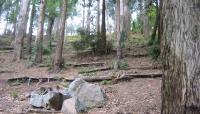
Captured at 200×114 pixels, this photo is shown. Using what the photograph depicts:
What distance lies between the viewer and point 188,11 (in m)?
4.37

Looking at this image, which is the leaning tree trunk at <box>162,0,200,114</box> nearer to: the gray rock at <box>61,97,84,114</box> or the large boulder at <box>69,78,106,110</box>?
the gray rock at <box>61,97,84,114</box>

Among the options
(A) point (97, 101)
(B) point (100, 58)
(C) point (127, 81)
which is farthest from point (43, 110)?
(B) point (100, 58)

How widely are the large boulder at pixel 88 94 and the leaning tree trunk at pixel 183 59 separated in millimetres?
4982

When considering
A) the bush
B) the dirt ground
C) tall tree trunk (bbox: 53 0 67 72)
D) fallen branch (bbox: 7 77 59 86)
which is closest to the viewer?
the dirt ground

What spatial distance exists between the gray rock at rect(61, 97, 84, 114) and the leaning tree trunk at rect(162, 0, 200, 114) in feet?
14.0

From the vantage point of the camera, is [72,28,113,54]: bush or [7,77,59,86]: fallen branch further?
[72,28,113,54]: bush

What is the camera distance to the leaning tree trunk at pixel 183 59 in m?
4.32

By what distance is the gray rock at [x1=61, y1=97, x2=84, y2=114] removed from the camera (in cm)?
847

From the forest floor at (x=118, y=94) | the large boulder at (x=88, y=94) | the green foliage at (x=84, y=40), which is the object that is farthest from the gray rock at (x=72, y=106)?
the green foliage at (x=84, y=40)

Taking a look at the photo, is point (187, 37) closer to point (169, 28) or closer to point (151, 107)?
point (169, 28)

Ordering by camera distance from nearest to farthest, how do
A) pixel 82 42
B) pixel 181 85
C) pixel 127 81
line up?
pixel 181 85 → pixel 127 81 → pixel 82 42

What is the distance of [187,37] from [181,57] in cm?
26

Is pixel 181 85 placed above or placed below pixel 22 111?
above

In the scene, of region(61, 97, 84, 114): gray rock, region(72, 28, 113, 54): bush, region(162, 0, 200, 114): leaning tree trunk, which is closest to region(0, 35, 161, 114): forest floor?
region(61, 97, 84, 114): gray rock
